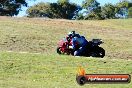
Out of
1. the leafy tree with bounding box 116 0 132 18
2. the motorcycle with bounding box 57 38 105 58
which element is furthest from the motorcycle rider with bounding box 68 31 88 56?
the leafy tree with bounding box 116 0 132 18

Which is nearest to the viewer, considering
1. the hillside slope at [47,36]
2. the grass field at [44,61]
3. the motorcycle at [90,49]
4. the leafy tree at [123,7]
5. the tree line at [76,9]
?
the grass field at [44,61]

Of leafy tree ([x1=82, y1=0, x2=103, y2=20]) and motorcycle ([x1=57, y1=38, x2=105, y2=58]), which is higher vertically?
motorcycle ([x1=57, y1=38, x2=105, y2=58])

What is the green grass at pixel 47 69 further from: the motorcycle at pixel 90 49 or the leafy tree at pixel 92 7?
the leafy tree at pixel 92 7

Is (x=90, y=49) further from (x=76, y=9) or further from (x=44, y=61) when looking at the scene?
(x=76, y=9)

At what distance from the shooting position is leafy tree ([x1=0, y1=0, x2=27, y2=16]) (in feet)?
248

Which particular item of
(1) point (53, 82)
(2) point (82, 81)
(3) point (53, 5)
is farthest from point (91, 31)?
(3) point (53, 5)

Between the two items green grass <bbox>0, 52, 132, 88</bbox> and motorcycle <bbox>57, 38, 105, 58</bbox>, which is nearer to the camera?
green grass <bbox>0, 52, 132, 88</bbox>

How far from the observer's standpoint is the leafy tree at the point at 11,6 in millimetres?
75700

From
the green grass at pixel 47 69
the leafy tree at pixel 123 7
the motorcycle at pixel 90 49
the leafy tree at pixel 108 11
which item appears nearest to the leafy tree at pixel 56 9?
the leafy tree at pixel 108 11

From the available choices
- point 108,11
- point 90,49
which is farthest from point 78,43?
point 108,11

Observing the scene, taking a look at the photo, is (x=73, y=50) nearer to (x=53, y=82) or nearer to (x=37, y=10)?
(x=53, y=82)

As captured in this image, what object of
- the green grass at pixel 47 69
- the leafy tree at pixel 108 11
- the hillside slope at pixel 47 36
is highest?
the green grass at pixel 47 69

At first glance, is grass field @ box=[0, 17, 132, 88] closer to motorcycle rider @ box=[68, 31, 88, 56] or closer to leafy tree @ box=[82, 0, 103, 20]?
motorcycle rider @ box=[68, 31, 88, 56]

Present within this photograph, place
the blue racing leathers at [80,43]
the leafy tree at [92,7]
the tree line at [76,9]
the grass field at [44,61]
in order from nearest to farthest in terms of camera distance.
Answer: the grass field at [44,61]
the blue racing leathers at [80,43]
the tree line at [76,9]
the leafy tree at [92,7]
